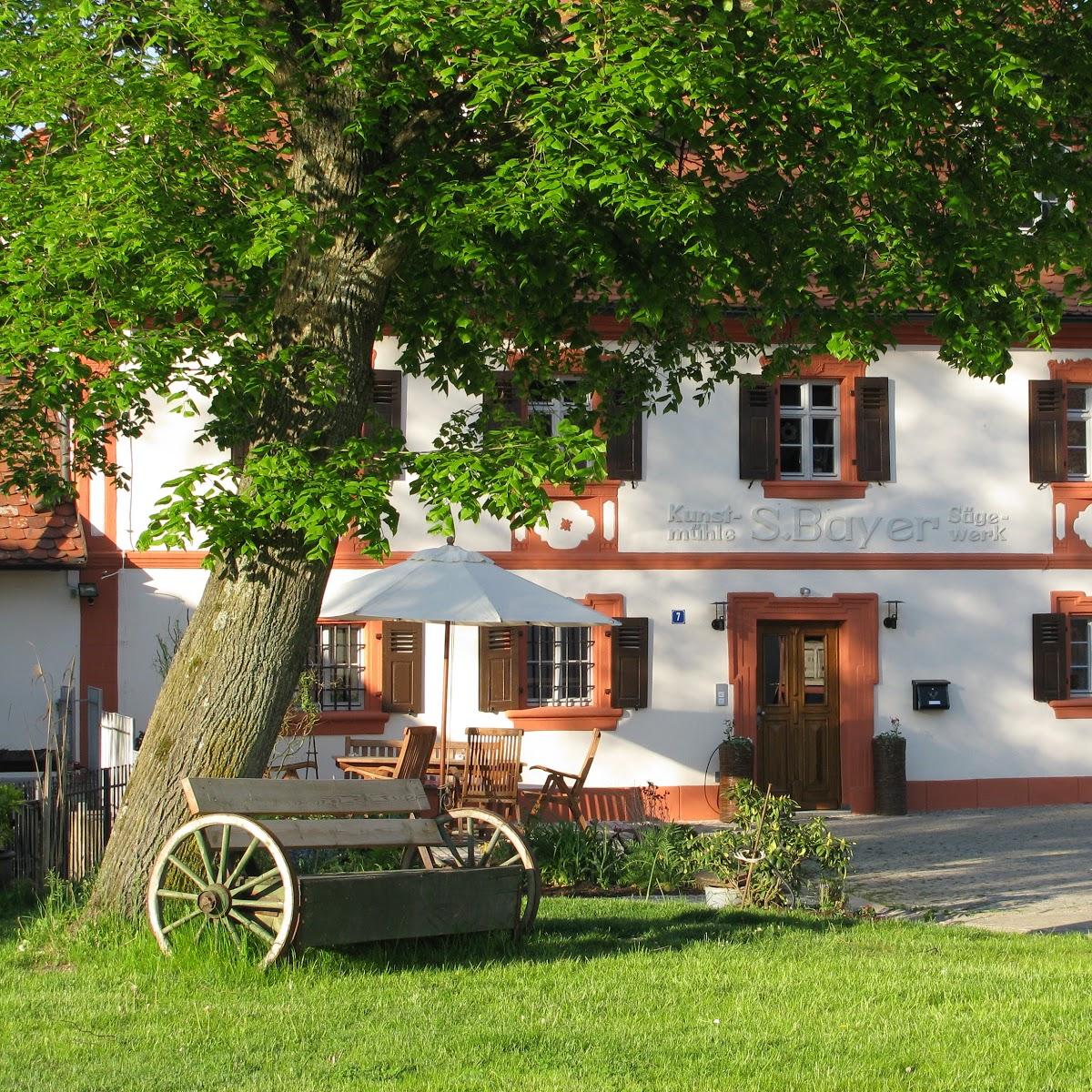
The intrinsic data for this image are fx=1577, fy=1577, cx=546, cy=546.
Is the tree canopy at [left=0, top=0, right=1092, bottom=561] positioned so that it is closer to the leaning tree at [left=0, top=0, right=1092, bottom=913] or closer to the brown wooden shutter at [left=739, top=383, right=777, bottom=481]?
the leaning tree at [left=0, top=0, right=1092, bottom=913]

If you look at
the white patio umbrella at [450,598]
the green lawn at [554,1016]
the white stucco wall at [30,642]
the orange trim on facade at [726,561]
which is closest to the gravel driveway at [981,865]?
the green lawn at [554,1016]

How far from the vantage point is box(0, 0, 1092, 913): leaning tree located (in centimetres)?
745

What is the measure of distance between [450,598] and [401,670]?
4.29 metres

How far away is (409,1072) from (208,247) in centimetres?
457

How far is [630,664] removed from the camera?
1719 cm

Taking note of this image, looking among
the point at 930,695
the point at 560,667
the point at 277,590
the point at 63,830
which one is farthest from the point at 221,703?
the point at 930,695

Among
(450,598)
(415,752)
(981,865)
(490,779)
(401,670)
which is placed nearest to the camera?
(415,752)

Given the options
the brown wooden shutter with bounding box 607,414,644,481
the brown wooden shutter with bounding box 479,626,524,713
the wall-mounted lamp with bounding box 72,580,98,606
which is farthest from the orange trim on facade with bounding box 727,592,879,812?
the wall-mounted lamp with bounding box 72,580,98,606

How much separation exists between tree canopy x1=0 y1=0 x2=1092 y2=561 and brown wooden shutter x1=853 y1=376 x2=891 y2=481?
27.8 feet

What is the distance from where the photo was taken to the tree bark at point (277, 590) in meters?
8.08

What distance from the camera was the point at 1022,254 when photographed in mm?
8320

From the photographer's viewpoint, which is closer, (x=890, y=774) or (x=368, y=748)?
(x=368, y=748)

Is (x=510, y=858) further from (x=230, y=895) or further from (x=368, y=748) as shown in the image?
(x=368, y=748)

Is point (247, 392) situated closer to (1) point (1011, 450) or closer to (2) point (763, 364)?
(2) point (763, 364)
